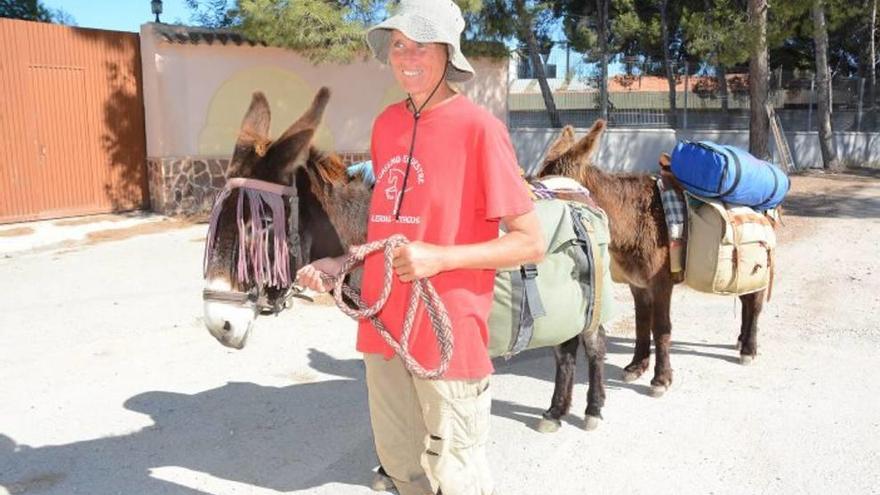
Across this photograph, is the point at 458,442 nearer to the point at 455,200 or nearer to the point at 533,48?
the point at 455,200

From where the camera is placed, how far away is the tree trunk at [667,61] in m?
19.0

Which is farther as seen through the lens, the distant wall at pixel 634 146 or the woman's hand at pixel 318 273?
the distant wall at pixel 634 146

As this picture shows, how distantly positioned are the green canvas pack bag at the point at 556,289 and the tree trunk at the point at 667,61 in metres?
16.5

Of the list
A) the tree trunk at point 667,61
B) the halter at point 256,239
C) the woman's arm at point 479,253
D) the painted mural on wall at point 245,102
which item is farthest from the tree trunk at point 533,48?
the woman's arm at point 479,253

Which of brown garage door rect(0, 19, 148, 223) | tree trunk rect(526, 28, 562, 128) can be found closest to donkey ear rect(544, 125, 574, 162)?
brown garage door rect(0, 19, 148, 223)

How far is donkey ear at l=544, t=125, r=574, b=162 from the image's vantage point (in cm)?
426

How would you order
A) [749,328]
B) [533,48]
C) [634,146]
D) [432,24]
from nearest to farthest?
[432,24], [749,328], [634,146], [533,48]

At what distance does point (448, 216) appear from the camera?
6.34 ft

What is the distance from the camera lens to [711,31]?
1231 cm

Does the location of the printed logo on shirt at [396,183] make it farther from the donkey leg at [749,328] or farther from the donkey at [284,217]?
the donkey leg at [749,328]

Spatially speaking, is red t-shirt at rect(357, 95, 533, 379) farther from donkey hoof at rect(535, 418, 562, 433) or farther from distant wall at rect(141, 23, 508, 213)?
distant wall at rect(141, 23, 508, 213)

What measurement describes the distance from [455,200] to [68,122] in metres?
10.5

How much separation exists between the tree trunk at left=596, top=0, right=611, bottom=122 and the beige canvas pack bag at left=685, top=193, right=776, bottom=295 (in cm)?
1404

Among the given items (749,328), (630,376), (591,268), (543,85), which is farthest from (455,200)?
(543,85)
